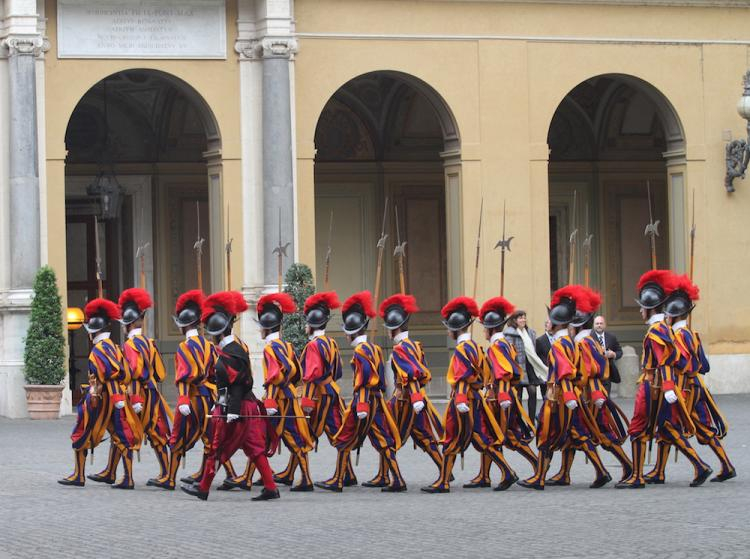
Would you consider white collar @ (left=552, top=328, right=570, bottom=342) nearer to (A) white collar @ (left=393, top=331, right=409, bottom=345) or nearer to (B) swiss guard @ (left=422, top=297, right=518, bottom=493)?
(B) swiss guard @ (left=422, top=297, right=518, bottom=493)

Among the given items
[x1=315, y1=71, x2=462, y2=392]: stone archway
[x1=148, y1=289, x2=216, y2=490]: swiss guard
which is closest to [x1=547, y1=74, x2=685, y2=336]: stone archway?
[x1=315, y1=71, x2=462, y2=392]: stone archway

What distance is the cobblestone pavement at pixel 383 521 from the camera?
1107 cm

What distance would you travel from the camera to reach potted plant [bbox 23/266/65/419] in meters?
21.9

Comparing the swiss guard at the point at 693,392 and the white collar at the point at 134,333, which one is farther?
the white collar at the point at 134,333

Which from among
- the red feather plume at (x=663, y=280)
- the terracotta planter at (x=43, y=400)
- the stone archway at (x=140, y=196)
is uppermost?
the stone archway at (x=140, y=196)

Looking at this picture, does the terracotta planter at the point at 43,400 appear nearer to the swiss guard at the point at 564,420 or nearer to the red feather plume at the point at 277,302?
the red feather plume at the point at 277,302

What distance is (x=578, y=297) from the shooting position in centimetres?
1513

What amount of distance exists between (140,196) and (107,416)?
1199 cm

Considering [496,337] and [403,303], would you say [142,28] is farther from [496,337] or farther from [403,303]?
[496,337]

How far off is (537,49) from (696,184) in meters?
2.86

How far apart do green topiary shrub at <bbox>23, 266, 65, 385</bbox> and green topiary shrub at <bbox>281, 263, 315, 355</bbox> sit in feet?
8.65

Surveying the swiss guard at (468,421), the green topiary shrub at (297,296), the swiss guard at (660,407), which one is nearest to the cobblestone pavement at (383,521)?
the swiss guard at (468,421)

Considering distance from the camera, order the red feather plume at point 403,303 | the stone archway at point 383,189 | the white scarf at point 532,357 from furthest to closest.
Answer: the stone archway at point 383,189 < the white scarf at point 532,357 < the red feather plume at point 403,303

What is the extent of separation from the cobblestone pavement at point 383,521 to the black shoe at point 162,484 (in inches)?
3.2
